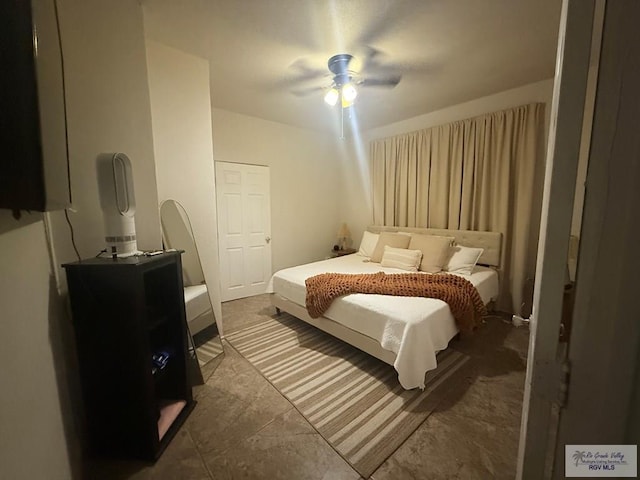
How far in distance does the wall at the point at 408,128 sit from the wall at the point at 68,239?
3.39m

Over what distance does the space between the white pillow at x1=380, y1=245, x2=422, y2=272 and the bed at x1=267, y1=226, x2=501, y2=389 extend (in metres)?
0.09

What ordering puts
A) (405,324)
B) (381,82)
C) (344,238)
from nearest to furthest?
1. (405,324)
2. (381,82)
3. (344,238)

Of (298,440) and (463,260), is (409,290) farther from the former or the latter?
(298,440)

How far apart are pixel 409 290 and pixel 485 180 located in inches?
77.2

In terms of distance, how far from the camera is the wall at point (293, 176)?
12.0ft

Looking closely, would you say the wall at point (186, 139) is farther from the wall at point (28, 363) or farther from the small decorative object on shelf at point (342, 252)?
the small decorative object on shelf at point (342, 252)

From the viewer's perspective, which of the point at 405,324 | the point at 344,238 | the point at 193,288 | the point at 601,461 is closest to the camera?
the point at 601,461

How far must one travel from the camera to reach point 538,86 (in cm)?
275

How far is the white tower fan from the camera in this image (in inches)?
53.0

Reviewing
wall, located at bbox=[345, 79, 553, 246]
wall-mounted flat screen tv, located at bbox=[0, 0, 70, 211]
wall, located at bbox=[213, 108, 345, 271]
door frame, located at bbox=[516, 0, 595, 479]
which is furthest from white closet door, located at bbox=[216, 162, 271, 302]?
door frame, located at bbox=[516, 0, 595, 479]

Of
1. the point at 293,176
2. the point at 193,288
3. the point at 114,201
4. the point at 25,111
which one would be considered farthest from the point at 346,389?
the point at 293,176

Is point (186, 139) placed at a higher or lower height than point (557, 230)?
higher

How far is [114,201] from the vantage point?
4.45ft

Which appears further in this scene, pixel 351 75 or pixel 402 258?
pixel 402 258
